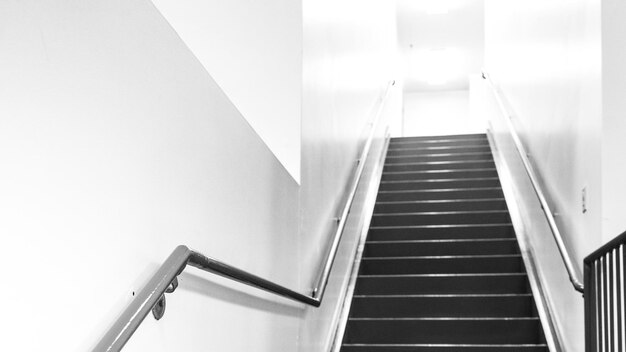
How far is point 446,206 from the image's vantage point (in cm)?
765

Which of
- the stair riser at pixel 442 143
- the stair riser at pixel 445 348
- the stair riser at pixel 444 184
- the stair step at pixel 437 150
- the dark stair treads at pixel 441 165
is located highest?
the stair riser at pixel 442 143

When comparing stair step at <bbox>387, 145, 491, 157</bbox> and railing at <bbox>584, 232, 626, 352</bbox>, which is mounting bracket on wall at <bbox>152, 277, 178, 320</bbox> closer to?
railing at <bbox>584, 232, 626, 352</bbox>

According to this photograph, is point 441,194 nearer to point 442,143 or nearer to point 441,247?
point 441,247

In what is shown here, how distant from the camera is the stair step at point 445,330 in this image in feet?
17.8

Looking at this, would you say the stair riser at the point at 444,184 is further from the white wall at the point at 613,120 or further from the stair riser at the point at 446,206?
the white wall at the point at 613,120

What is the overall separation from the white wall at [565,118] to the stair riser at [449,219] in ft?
2.56

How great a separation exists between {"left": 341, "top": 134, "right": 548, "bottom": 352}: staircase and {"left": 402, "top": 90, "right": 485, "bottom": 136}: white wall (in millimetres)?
8046

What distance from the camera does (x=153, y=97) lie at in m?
2.21

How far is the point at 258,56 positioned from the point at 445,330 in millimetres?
2481

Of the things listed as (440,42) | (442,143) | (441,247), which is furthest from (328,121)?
(440,42)

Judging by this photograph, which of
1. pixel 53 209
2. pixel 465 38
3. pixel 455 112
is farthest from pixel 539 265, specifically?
pixel 455 112

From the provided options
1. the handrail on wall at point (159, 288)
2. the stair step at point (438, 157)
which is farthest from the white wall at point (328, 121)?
the stair step at point (438, 157)

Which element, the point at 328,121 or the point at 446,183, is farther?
the point at 446,183

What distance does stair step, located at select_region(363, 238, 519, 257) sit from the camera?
6.68m
